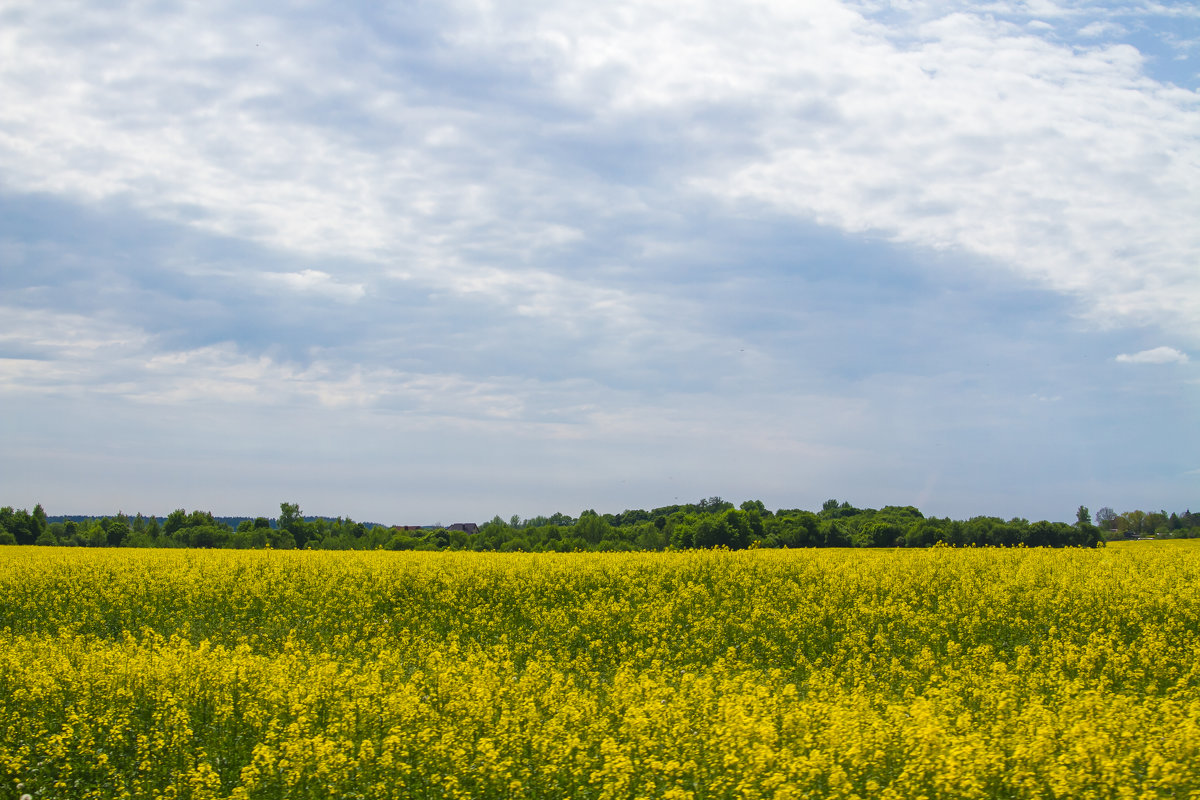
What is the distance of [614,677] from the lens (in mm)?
13727

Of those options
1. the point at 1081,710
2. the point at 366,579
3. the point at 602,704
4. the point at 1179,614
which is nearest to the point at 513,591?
the point at 366,579

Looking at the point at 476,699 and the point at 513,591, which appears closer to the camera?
the point at 476,699

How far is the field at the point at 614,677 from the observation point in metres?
8.59

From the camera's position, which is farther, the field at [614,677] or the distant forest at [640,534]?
the distant forest at [640,534]

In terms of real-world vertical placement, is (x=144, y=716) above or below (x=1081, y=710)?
below

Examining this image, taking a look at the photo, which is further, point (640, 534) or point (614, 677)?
point (640, 534)

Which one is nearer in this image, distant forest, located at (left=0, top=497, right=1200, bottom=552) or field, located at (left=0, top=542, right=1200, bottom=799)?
field, located at (left=0, top=542, right=1200, bottom=799)

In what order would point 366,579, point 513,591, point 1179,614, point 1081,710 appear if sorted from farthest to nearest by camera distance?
1. point 366,579
2. point 513,591
3. point 1179,614
4. point 1081,710

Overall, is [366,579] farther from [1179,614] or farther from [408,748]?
[1179,614]

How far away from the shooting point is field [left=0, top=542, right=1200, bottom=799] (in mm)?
8586

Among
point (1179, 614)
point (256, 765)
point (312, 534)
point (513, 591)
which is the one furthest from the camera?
point (312, 534)

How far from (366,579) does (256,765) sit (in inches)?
635

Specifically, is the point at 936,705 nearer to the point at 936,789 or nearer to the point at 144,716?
the point at 936,789

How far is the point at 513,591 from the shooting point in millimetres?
23234
